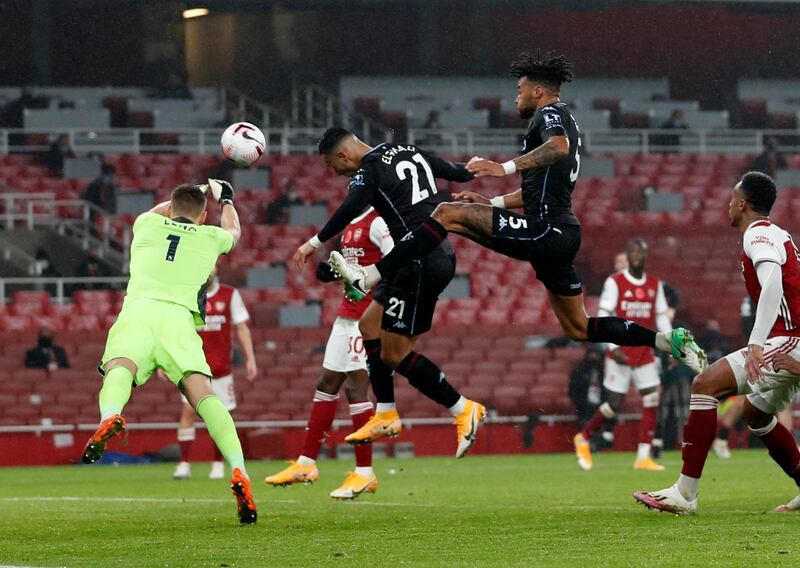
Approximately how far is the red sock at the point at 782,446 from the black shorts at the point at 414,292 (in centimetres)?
230

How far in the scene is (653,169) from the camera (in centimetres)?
3177

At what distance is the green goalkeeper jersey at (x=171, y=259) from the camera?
8680 mm

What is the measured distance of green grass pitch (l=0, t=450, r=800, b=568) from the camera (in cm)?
696

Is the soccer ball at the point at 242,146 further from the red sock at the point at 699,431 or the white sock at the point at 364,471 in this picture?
the red sock at the point at 699,431

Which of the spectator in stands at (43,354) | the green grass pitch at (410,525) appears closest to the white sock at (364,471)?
the green grass pitch at (410,525)

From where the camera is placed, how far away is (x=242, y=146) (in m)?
9.99

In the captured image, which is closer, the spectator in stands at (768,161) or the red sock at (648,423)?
the red sock at (648,423)

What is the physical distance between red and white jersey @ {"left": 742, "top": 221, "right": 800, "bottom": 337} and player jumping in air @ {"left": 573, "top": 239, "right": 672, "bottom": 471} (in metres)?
7.50

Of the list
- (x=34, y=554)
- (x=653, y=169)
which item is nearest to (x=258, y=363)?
(x=653, y=169)

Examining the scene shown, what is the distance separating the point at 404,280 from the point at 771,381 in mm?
2522

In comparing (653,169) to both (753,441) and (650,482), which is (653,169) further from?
(650,482)

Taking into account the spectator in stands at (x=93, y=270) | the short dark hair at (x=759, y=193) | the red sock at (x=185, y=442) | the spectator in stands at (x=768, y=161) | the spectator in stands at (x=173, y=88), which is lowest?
the red sock at (x=185, y=442)

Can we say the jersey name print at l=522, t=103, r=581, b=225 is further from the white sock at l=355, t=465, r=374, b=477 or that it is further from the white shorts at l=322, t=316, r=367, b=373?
the white sock at l=355, t=465, r=374, b=477

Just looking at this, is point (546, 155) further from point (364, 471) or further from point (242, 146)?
point (364, 471)
